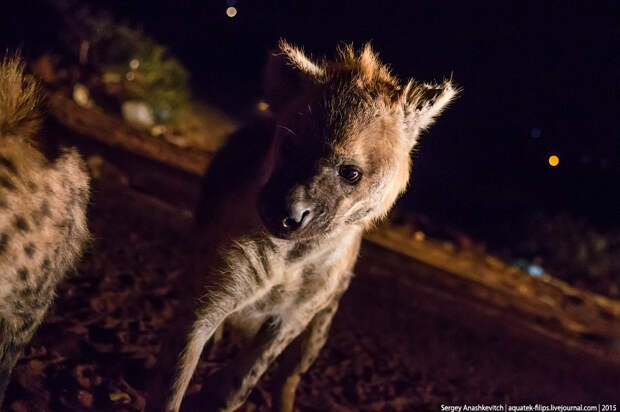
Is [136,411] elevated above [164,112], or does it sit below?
below

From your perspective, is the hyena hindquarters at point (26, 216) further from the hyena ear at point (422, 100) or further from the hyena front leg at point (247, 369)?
the hyena ear at point (422, 100)

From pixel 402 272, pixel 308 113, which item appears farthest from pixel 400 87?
pixel 402 272

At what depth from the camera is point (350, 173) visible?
6.20 feet

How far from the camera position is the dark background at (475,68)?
5.91 metres

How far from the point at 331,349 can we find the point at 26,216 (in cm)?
244

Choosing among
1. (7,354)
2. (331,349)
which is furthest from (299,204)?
(331,349)

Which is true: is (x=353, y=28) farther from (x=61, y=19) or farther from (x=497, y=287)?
(x=61, y=19)

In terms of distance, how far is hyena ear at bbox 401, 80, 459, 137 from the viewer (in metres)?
2.12

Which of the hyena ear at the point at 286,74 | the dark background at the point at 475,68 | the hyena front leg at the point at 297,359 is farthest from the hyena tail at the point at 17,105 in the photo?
the dark background at the point at 475,68

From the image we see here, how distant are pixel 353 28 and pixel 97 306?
4550mm

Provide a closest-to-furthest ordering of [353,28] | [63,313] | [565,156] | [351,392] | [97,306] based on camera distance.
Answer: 1. [63,313]
2. [97,306]
3. [351,392]
4. [353,28]
5. [565,156]

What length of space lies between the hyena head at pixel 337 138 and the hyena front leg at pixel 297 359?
0.69 meters

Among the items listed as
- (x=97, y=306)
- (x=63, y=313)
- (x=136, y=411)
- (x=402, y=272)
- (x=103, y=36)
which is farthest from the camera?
(x=103, y=36)

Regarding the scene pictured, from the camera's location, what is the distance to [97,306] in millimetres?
2689
